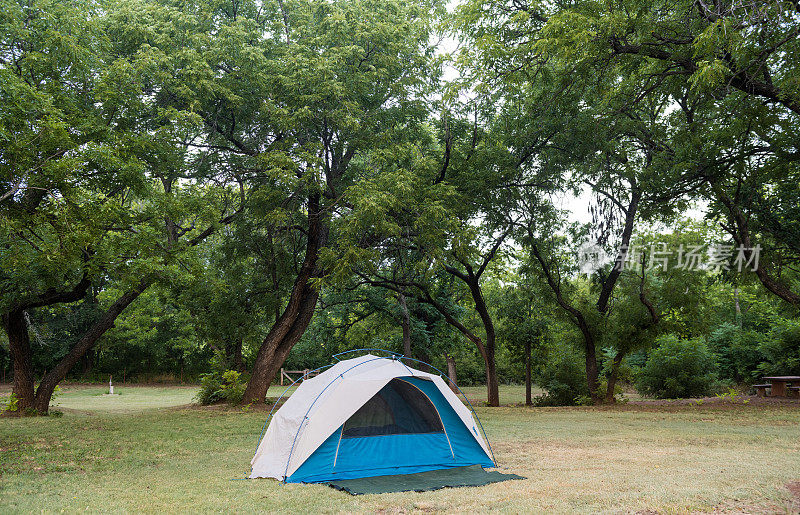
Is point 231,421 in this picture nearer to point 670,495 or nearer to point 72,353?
point 72,353

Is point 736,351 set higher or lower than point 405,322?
lower

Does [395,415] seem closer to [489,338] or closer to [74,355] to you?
[74,355]

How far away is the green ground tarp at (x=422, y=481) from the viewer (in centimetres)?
636

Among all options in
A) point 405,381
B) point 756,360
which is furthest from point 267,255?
point 756,360

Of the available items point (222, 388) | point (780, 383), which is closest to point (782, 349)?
point (780, 383)

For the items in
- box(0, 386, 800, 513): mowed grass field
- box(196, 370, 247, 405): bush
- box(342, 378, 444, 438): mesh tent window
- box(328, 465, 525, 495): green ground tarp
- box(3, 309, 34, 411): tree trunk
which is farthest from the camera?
box(196, 370, 247, 405): bush

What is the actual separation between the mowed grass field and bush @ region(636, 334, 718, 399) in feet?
19.5

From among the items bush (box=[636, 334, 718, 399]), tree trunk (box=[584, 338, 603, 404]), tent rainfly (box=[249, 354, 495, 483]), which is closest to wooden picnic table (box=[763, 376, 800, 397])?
bush (box=[636, 334, 718, 399])

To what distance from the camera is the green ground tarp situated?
251 inches

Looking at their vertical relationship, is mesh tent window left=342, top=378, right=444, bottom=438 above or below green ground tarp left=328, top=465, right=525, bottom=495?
above

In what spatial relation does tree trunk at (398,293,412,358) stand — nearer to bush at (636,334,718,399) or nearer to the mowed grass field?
the mowed grass field

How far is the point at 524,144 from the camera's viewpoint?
1469cm

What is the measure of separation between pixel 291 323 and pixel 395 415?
9.28 metres

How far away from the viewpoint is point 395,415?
25.2 ft
